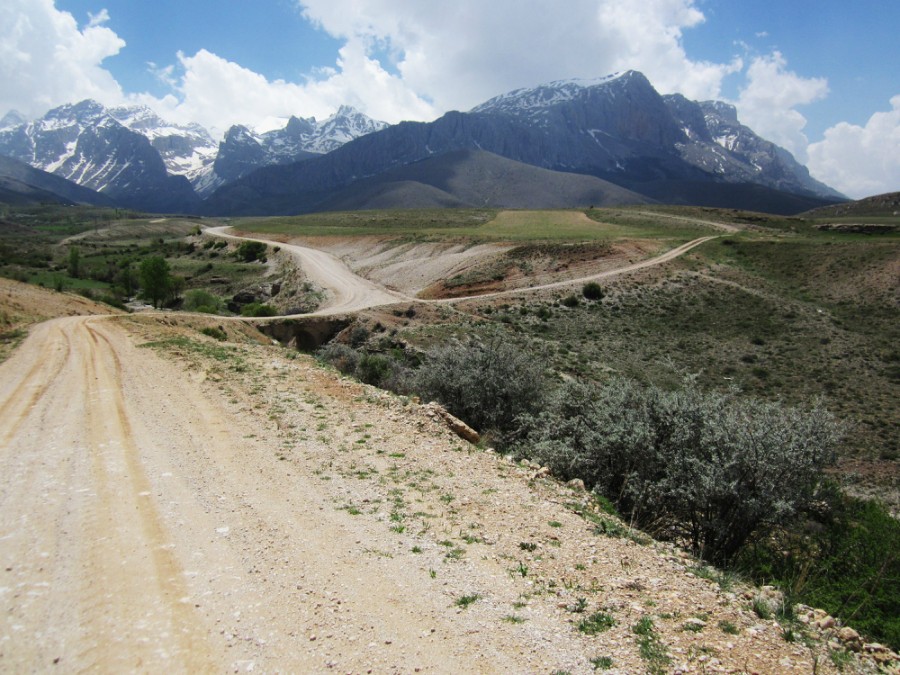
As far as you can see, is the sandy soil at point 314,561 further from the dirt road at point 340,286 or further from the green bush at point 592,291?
the green bush at point 592,291

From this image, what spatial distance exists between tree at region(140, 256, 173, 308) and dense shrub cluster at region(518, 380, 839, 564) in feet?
175

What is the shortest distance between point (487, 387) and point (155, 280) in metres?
49.5

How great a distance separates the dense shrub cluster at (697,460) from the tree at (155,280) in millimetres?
53312

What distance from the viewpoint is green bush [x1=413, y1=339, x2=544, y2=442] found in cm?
1805

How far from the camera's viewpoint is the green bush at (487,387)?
18.0m

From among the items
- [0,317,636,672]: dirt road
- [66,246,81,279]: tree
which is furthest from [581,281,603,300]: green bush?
[66,246,81,279]: tree

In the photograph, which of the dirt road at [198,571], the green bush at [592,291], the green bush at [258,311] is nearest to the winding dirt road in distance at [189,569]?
the dirt road at [198,571]

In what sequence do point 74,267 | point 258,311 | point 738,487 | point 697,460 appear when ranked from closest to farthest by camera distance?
point 738,487 → point 697,460 → point 258,311 → point 74,267

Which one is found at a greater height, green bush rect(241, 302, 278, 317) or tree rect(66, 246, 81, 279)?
tree rect(66, 246, 81, 279)

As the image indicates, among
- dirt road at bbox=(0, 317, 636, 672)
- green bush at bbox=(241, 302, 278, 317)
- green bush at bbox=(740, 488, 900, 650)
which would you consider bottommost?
green bush at bbox=(740, 488, 900, 650)

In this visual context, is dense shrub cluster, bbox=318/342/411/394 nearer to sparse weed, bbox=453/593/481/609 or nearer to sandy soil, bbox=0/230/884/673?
sandy soil, bbox=0/230/884/673

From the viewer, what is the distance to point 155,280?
53.8 meters

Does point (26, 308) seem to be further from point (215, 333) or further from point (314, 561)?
point (314, 561)

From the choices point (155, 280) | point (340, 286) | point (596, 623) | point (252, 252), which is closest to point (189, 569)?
point (596, 623)
